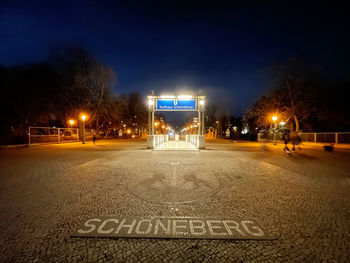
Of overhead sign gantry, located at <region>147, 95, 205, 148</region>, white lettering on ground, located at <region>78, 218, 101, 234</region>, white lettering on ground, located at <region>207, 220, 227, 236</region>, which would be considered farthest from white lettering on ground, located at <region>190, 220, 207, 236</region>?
overhead sign gantry, located at <region>147, 95, 205, 148</region>

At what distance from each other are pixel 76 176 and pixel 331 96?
2983 centimetres

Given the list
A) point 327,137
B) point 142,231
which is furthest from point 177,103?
point 327,137

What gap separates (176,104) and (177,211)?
40.4 feet

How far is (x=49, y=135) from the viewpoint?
69.7ft

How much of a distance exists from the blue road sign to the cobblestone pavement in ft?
31.2

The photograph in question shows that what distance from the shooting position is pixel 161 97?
14875mm

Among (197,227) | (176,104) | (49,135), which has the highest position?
(176,104)

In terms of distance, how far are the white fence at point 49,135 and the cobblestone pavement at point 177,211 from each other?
54.7 feet

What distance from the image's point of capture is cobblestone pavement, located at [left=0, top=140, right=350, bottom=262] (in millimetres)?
2166

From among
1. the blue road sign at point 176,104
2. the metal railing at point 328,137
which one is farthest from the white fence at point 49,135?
the metal railing at point 328,137

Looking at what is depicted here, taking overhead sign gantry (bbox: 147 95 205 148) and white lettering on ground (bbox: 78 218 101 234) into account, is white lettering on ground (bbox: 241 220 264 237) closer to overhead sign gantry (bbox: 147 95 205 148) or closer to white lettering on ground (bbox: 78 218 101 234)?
white lettering on ground (bbox: 78 218 101 234)

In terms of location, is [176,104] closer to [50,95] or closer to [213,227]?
[213,227]

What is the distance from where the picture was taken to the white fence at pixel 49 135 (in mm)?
19375

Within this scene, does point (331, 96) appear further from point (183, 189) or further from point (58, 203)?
point (58, 203)
